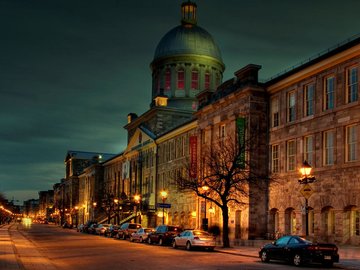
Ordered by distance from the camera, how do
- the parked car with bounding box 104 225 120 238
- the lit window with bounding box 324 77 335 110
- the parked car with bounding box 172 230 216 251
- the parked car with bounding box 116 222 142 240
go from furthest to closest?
1. the parked car with bounding box 104 225 120 238
2. the parked car with bounding box 116 222 142 240
3. the lit window with bounding box 324 77 335 110
4. the parked car with bounding box 172 230 216 251

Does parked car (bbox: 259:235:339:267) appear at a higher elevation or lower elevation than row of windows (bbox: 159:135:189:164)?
lower

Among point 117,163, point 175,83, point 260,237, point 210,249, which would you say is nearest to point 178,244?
point 210,249

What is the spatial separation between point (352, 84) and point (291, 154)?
26.8 ft

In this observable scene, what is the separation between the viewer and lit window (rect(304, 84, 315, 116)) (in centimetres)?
4019

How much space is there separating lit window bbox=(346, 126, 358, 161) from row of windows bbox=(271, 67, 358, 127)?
178 cm

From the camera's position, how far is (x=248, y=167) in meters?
46.1

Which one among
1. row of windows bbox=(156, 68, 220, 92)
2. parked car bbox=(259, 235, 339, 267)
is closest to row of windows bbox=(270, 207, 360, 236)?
parked car bbox=(259, 235, 339, 267)

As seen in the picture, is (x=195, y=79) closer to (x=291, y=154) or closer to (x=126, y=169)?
(x=126, y=169)

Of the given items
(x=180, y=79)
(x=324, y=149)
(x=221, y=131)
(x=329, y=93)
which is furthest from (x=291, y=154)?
(x=180, y=79)

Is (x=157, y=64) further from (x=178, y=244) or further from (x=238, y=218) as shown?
(x=178, y=244)

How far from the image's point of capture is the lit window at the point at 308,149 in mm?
39750

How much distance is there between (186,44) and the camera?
3511 inches

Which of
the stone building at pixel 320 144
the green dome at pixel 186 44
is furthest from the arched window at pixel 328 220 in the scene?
the green dome at pixel 186 44

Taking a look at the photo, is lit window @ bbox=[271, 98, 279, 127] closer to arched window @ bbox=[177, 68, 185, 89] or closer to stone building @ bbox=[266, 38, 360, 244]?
stone building @ bbox=[266, 38, 360, 244]
